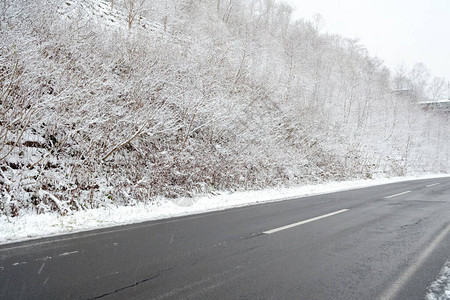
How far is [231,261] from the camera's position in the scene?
466cm

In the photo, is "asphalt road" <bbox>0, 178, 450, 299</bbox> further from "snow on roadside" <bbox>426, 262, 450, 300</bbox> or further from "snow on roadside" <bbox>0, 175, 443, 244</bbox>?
"snow on roadside" <bbox>0, 175, 443, 244</bbox>

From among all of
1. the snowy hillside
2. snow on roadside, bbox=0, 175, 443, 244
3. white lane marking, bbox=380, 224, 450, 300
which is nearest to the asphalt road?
white lane marking, bbox=380, 224, 450, 300

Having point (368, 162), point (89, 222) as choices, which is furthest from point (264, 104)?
point (89, 222)

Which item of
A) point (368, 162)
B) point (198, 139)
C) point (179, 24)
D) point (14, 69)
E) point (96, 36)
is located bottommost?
point (368, 162)

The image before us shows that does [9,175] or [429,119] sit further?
[429,119]

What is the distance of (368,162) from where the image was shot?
102 ft

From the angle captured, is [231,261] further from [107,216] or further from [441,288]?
[107,216]

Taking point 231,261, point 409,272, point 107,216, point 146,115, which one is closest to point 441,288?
point 409,272

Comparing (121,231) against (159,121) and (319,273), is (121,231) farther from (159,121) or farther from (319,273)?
(159,121)

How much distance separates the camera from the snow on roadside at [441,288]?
364cm

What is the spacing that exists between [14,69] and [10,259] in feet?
17.4

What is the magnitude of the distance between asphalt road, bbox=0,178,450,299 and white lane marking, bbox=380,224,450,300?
2cm

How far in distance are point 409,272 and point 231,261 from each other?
2735mm

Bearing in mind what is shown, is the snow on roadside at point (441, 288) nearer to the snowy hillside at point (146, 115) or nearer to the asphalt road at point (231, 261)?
the asphalt road at point (231, 261)
